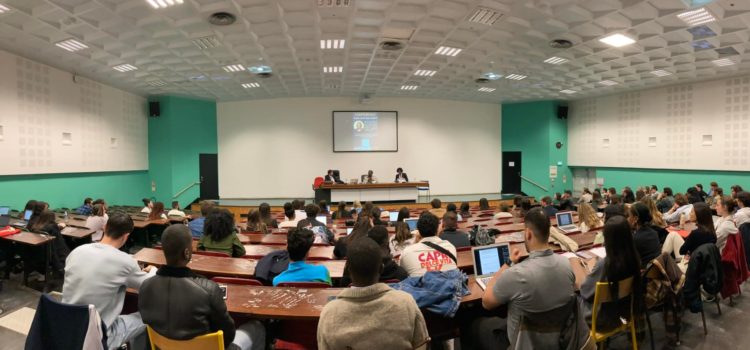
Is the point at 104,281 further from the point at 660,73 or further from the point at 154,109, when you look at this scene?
the point at 660,73

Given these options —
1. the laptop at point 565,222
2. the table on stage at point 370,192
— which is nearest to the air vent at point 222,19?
the laptop at point 565,222

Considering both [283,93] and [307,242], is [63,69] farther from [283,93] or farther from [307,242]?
[307,242]

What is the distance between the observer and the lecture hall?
1987 millimetres

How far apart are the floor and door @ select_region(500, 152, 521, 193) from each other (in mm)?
10890

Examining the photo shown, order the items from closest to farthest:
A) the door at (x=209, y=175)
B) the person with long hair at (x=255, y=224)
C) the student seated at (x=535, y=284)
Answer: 1. the student seated at (x=535, y=284)
2. the person with long hair at (x=255, y=224)
3. the door at (x=209, y=175)

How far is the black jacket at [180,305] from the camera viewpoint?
173cm

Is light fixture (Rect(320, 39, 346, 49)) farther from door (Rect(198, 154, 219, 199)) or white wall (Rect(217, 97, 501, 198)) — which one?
door (Rect(198, 154, 219, 199))

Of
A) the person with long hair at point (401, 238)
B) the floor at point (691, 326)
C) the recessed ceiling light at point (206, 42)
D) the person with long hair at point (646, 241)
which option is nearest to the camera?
the person with long hair at point (646, 241)

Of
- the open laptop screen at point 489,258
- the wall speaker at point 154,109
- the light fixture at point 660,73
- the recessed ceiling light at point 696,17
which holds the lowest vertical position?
the open laptop screen at point 489,258

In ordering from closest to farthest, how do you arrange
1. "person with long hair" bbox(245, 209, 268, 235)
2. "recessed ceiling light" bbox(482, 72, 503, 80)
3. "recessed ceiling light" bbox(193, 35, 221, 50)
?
"person with long hair" bbox(245, 209, 268, 235) < "recessed ceiling light" bbox(193, 35, 221, 50) < "recessed ceiling light" bbox(482, 72, 503, 80)

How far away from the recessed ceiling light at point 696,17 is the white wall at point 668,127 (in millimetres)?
5825

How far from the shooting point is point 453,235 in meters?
3.80

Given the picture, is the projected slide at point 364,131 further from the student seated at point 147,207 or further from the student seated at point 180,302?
the student seated at point 180,302

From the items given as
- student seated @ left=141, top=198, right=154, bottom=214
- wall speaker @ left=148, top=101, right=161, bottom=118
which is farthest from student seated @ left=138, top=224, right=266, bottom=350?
wall speaker @ left=148, top=101, right=161, bottom=118
